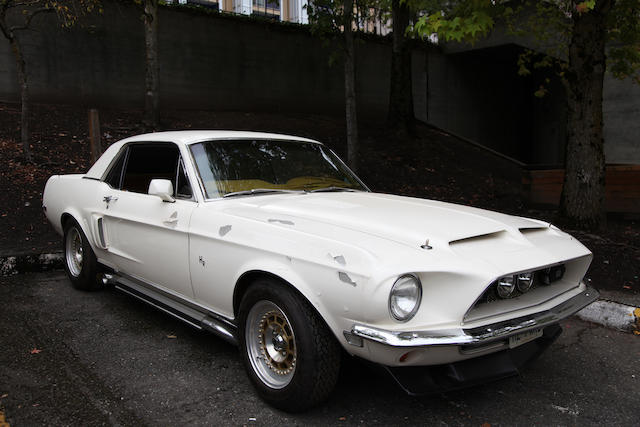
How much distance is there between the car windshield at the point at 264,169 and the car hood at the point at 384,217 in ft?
0.63

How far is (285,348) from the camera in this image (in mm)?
2766

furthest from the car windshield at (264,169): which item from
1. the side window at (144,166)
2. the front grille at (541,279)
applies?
the front grille at (541,279)

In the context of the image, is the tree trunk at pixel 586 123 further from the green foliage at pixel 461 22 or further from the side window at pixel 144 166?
→ the side window at pixel 144 166

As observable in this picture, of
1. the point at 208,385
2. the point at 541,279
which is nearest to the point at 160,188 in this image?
the point at 208,385

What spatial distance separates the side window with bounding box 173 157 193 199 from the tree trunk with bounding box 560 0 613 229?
208 inches

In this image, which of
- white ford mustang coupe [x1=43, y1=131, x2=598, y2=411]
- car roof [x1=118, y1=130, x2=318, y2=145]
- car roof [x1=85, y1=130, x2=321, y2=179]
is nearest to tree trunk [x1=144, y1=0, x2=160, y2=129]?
car roof [x1=85, y1=130, x2=321, y2=179]

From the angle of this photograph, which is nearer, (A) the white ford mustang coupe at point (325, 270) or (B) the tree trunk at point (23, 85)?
(A) the white ford mustang coupe at point (325, 270)

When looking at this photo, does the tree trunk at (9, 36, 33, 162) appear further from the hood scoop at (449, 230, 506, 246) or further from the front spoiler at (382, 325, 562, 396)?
the front spoiler at (382, 325, 562, 396)

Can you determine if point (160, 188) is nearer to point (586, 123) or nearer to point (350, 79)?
point (586, 123)

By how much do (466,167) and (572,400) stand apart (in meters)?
10.9

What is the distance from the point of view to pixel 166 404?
9.25 feet

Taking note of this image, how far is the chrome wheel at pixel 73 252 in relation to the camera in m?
5.01

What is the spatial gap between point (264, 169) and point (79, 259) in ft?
8.14

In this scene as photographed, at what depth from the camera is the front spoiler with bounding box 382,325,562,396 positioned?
7.91 ft
